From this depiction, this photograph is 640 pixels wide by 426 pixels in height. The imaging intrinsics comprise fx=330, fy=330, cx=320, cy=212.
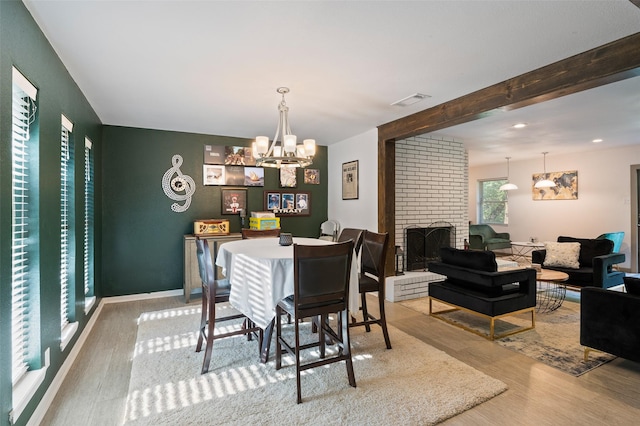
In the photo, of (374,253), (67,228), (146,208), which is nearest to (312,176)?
(146,208)

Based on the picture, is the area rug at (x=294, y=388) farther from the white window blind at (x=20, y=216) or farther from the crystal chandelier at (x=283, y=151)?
the crystal chandelier at (x=283, y=151)

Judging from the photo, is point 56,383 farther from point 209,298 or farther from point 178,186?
point 178,186

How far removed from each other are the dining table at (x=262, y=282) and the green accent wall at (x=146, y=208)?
2.38 metres

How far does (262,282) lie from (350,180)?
10.6 ft

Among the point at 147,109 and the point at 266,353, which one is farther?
the point at 147,109

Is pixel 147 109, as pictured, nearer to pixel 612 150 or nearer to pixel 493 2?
pixel 493 2

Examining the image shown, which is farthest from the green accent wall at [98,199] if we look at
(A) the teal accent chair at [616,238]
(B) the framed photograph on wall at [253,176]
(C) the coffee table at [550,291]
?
(A) the teal accent chair at [616,238]

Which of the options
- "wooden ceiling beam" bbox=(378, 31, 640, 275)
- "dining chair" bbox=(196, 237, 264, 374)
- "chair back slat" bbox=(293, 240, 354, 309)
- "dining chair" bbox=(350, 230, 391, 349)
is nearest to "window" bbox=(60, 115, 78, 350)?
"dining chair" bbox=(196, 237, 264, 374)

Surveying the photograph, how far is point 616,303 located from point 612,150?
5.49 metres

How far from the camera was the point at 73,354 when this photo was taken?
2.79 metres

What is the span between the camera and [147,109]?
12.5 ft

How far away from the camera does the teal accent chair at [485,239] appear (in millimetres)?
7016

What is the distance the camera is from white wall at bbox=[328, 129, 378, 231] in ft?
15.9

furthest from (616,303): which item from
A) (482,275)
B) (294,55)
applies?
(294,55)
